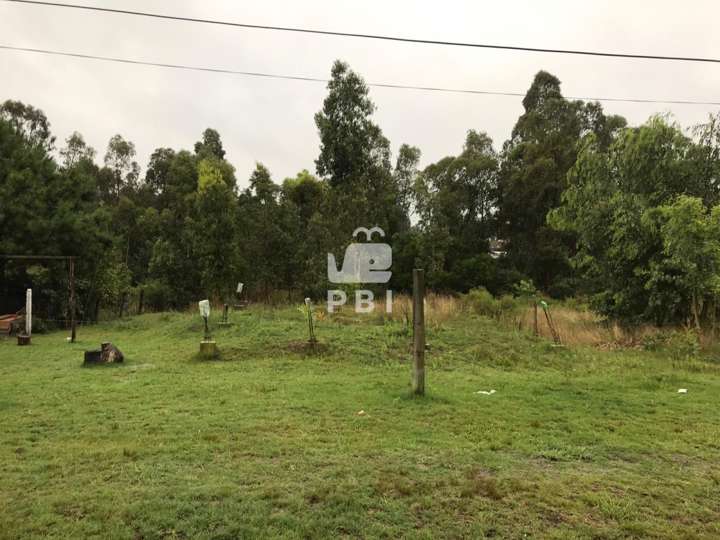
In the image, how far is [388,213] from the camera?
23109 millimetres

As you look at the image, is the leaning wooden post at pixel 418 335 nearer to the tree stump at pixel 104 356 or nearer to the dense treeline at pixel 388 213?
the tree stump at pixel 104 356

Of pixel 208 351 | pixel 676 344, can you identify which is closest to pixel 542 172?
pixel 676 344

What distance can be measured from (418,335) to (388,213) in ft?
57.9

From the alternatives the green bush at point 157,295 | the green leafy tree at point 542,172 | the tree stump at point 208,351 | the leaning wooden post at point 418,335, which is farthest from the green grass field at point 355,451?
the green leafy tree at point 542,172

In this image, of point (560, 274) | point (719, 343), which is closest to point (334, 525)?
point (719, 343)

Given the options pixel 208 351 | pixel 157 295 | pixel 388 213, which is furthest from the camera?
pixel 388 213

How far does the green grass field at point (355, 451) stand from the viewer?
2789 mm

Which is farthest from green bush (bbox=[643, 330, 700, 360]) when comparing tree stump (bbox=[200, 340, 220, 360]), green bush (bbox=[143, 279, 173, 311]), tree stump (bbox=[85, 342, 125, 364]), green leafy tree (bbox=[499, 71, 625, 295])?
green bush (bbox=[143, 279, 173, 311])

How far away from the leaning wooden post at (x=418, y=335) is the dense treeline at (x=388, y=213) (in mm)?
7008

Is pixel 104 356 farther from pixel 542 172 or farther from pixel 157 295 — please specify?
pixel 542 172

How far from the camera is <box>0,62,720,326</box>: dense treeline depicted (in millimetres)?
12414

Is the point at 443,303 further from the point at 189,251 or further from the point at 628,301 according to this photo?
the point at 189,251

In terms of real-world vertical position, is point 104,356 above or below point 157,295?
below

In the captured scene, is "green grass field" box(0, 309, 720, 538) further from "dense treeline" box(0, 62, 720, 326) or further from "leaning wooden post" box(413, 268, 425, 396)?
"dense treeline" box(0, 62, 720, 326)
